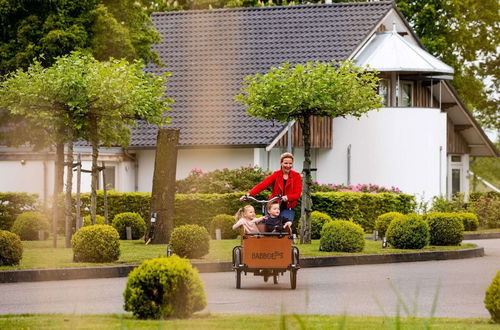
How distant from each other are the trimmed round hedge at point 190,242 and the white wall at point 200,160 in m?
19.0

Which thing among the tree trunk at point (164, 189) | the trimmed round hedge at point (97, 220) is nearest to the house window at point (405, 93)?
the trimmed round hedge at point (97, 220)

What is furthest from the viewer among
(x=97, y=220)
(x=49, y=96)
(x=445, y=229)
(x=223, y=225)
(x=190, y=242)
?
(x=223, y=225)

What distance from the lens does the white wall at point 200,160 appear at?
4294 cm

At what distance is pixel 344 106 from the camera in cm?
2938

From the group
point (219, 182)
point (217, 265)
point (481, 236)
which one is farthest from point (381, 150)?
point (217, 265)

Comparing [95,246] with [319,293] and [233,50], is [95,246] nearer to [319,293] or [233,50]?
[319,293]

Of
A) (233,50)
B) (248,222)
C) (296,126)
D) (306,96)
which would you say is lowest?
(248,222)

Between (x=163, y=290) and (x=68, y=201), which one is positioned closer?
(x=163, y=290)

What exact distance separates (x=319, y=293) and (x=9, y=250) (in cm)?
590

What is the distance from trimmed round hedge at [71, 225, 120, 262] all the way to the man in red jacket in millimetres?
3677

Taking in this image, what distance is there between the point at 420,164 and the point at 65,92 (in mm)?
22743

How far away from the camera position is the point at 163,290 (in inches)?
507

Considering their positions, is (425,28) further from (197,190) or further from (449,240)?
(449,240)

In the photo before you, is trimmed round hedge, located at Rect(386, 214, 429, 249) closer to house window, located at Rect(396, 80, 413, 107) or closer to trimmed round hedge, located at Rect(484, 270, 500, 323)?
trimmed round hedge, located at Rect(484, 270, 500, 323)
